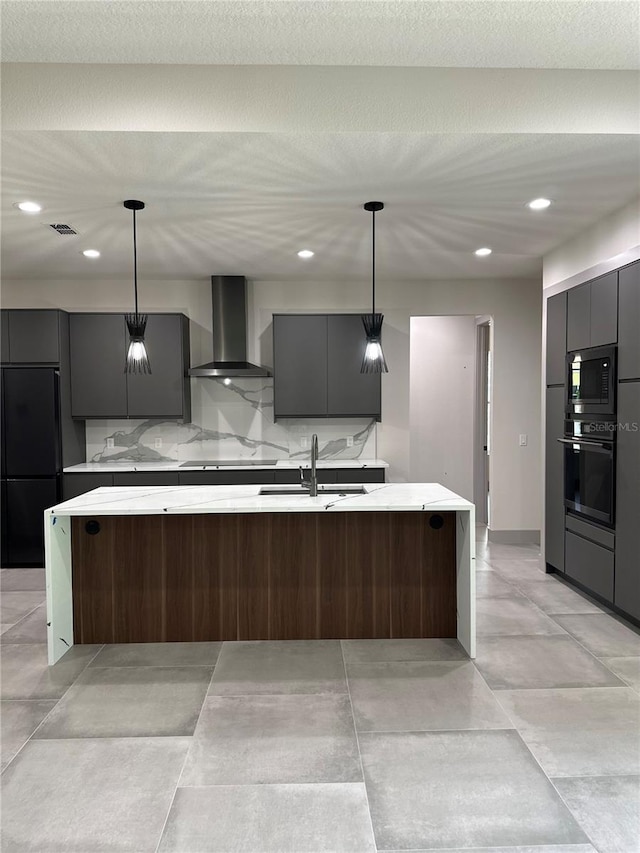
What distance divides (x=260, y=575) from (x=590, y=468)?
2.36m

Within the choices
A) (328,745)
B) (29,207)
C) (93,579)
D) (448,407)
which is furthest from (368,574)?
(448,407)

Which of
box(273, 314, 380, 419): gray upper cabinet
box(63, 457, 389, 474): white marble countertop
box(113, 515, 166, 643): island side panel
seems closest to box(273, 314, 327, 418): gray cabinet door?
box(273, 314, 380, 419): gray upper cabinet

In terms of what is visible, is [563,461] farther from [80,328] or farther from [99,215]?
[80,328]

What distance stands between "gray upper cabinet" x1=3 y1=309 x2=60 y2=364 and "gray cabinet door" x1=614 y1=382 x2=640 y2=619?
4529 mm

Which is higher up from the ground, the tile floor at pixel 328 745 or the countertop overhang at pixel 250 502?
the countertop overhang at pixel 250 502

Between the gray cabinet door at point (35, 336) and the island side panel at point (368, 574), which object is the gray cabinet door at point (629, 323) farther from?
the gray cabinet door at point (35, 336)

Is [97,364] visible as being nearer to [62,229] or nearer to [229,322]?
[229,322]

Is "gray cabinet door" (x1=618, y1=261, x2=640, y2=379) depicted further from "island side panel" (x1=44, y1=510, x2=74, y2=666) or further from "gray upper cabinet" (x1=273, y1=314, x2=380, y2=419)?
"island side panel" (x1=44, y1=510, x2=74, y2=666)

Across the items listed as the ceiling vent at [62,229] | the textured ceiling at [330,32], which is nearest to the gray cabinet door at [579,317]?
the textured ceiling at [330,32]

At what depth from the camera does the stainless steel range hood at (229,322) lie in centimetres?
555

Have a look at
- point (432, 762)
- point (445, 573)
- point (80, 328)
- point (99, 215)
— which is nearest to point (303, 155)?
point (99, 215)

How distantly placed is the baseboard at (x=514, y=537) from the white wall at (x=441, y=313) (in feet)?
0.17

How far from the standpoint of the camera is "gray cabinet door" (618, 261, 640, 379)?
3.44 metres

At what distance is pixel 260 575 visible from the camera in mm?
3451
